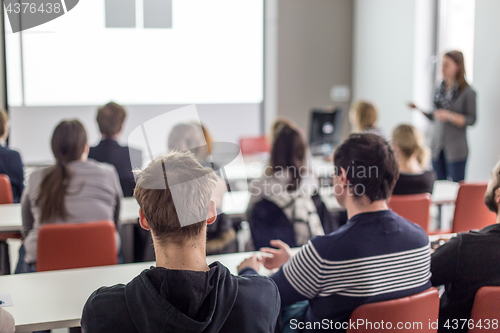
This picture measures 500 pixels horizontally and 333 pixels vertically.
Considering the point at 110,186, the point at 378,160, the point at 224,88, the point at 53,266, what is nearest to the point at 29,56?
the point at 224,88

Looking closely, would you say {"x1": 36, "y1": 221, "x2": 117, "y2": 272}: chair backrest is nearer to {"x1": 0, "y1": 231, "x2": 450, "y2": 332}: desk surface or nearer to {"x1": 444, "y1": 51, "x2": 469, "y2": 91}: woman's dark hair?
{"x1": 0, "y1": 231, "x2": 450, "y2": 332}: desk surface

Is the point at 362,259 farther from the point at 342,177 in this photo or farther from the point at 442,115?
the point at 442,115

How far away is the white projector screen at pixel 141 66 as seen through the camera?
4.30 metres

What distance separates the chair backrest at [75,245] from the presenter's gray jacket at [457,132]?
352 centimetres

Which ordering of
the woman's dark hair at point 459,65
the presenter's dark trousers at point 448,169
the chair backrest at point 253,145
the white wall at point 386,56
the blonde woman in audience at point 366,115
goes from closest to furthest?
the blonde woman in audience at point 366,115
the woman's dark hair at point 459,65
the presenter's dark trousers at point 448,169
the chair backrest at point 253,145
the white wall at point 386,56

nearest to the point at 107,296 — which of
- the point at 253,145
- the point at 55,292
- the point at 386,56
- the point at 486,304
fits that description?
the point at 55,292

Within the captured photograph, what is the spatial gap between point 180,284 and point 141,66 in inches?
164

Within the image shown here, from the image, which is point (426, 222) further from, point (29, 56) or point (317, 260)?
point (29, 56)

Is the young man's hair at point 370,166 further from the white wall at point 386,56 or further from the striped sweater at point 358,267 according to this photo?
the white wall at point 386,56

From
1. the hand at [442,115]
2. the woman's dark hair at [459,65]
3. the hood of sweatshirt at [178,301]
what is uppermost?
the woman's dark hair at [459,65]

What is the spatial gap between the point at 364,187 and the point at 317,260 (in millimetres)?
293

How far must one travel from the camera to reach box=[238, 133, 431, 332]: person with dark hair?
4.44ft

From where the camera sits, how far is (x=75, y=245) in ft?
6.16

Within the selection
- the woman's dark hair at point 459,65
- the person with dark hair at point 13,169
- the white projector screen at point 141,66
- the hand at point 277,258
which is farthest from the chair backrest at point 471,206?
the white projector screen at point 141,66
